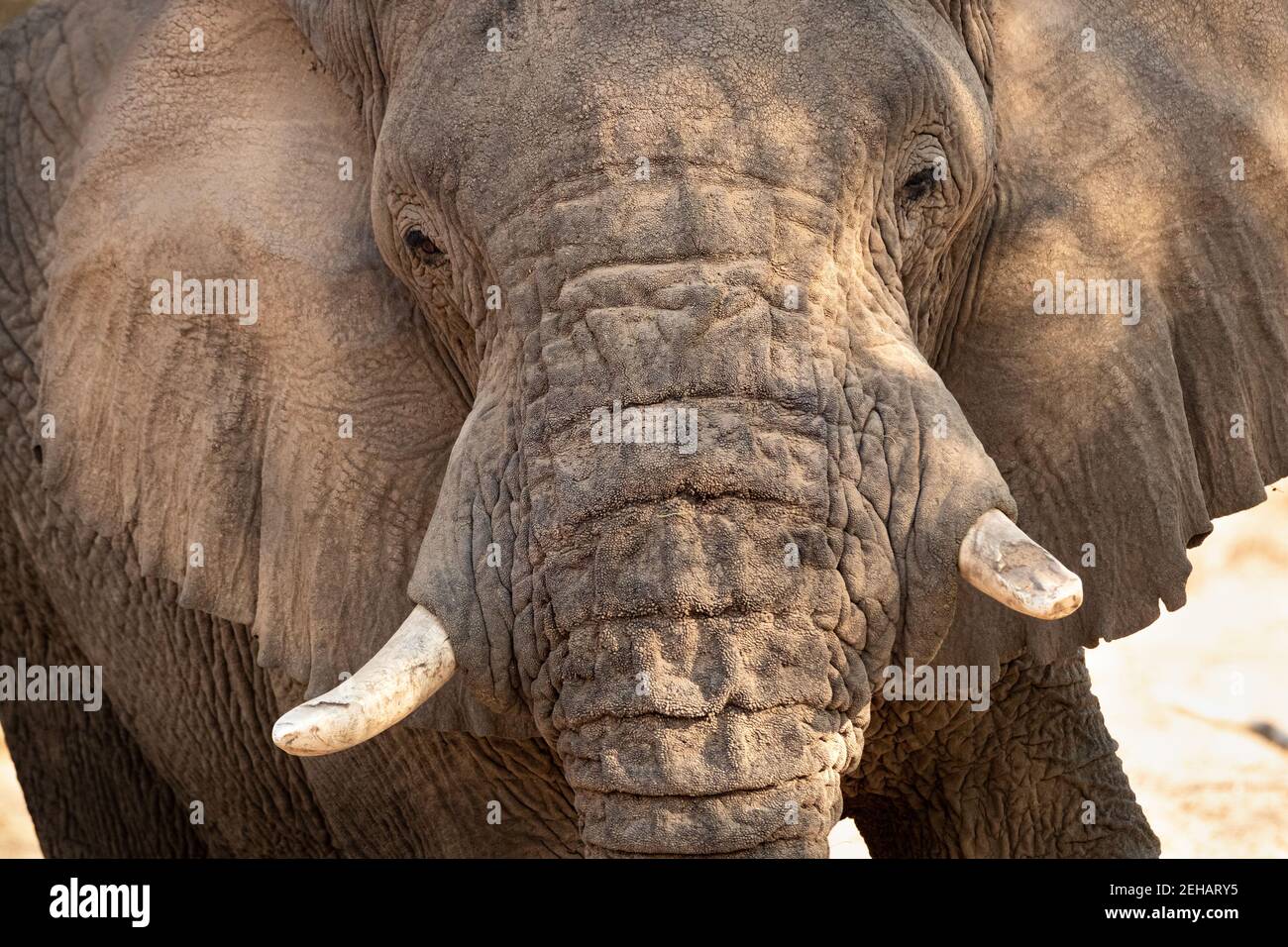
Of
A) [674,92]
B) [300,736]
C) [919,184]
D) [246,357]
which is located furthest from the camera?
[246,357]

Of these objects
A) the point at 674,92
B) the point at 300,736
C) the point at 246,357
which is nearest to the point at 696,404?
the point at 674,92

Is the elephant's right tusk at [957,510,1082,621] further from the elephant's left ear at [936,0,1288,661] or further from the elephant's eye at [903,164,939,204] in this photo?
the elephant's eye at [903,164,939,204]

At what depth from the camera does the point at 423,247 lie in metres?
3.83

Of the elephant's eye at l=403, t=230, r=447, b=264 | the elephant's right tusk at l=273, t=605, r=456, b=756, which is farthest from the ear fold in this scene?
the elephant's right tusk at l=273, t=605, r=456, b=756

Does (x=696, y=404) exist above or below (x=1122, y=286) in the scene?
below

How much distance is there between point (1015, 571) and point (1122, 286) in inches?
30.8

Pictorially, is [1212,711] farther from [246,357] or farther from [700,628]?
[700,628]

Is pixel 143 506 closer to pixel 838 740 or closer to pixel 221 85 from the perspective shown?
pixel 221 85

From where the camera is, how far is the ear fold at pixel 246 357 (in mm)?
4020

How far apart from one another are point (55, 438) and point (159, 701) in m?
0.90

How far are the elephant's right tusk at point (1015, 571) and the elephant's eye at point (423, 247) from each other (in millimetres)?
1001

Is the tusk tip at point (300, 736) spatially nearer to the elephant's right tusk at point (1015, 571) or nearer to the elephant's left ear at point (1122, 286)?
the elephant's right tusk at point (1015, 571)

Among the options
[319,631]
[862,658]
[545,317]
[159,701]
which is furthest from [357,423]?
[159,701]

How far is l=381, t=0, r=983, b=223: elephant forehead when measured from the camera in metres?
3.45
